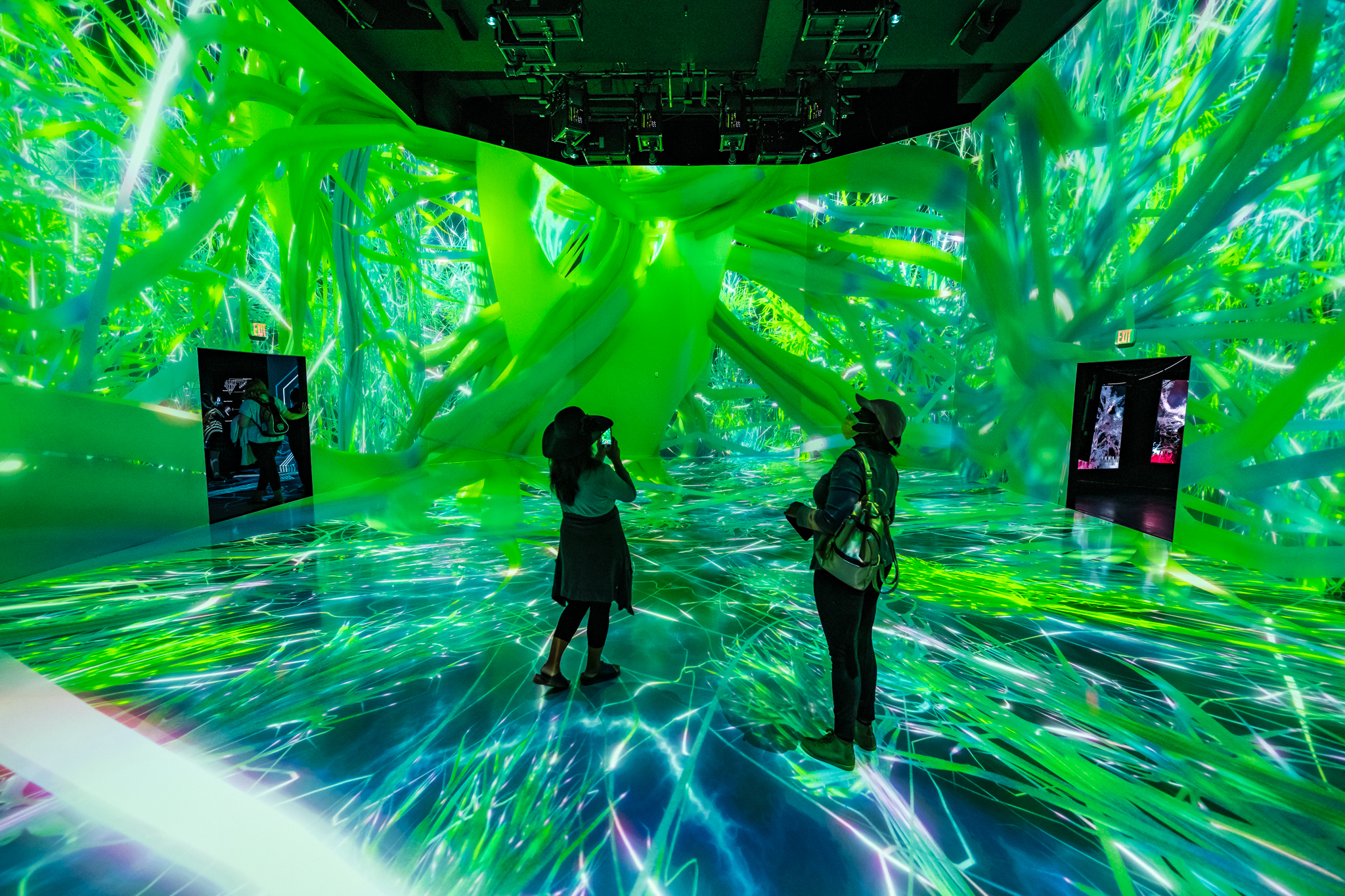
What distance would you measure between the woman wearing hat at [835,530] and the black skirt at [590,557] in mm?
647

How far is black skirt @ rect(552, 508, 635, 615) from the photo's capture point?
2.04 meters

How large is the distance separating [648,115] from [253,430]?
4.28 m

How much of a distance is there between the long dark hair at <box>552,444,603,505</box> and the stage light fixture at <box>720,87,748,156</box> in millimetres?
4757

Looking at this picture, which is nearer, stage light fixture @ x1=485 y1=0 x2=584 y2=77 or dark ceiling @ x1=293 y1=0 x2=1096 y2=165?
stage light fixture @ x1=485 y1=0 x2=584 y2=77

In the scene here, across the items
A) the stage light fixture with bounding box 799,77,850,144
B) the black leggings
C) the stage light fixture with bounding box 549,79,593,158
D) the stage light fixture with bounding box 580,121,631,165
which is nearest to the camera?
the black leggings

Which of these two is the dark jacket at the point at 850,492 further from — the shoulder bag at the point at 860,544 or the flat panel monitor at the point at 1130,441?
the flat panel monitor at the point at 1130,441

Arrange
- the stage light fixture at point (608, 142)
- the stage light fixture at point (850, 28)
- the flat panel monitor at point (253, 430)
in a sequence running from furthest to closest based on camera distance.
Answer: the stage light fixture at point (608, 142) < the flat panel monitor at point (253, 430) < the stage light fixture at point (850, 28)

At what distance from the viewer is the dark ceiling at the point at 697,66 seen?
4742 millimetres

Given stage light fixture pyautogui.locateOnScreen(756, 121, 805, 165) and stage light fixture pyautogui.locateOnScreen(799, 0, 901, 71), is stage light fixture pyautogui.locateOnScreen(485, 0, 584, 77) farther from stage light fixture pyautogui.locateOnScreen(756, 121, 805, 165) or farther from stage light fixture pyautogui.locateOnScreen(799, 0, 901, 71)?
stage light fixture pyautogui.locateOnScreen(756, 121, 805, 165)

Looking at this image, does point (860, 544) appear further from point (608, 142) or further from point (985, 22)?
point (608, 142)

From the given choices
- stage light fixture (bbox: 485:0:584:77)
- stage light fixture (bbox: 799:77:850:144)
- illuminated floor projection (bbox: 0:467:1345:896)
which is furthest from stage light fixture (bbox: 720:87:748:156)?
illuminated floor projection (bbox: 0:467:1345:896)

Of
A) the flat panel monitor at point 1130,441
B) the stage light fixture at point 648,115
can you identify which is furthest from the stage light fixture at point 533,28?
the flat panel monitor at point 1130,441

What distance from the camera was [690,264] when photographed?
706 cm

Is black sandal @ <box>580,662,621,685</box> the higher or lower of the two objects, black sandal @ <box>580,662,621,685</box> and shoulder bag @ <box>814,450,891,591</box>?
the lower
